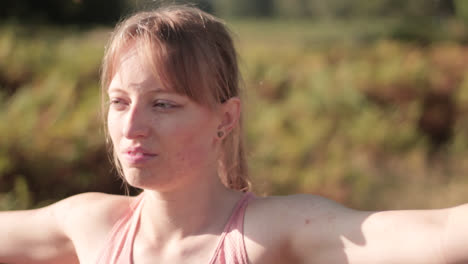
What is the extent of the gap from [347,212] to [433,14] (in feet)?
47.8

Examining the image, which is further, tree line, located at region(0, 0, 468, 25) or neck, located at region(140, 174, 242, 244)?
tree line, located at region(0, 0, 468, 25)

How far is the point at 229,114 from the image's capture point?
6.15ft

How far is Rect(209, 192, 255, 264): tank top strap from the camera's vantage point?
171 centimetres

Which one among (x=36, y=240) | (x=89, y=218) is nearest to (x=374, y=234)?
(x=89, y=218)

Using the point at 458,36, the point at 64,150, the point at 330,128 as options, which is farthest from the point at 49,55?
the point at 458,36

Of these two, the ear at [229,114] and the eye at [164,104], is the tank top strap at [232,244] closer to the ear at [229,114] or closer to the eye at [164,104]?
the ear at [229,114]

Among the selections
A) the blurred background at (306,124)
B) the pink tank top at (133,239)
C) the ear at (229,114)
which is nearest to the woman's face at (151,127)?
the ear at (229,114)

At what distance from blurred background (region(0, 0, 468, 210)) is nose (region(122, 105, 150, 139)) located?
0.60 m

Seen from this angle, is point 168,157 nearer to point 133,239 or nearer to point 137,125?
point 137,125

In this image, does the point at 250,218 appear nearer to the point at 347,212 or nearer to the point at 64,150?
the point at 347,212

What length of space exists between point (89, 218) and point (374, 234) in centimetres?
92

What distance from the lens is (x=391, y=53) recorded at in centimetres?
957

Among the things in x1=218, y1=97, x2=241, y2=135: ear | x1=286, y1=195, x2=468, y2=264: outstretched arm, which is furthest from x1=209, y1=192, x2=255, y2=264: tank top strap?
x1=218, y1=97, x2=241, y2=135: ear

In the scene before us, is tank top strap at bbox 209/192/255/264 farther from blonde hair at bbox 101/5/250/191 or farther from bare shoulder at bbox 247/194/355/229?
blonde hair at bbox 101/5/250/191
